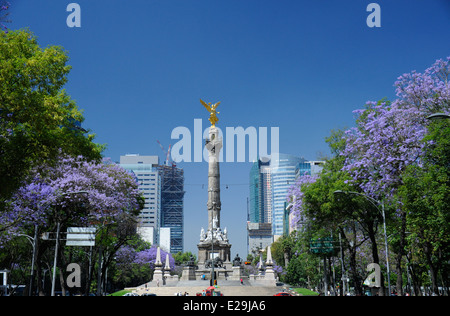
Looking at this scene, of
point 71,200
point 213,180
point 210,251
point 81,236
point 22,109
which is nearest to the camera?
point 22,109

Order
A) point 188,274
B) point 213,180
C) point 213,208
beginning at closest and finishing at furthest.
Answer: point 188,274 < point 213,208 < point 213,180

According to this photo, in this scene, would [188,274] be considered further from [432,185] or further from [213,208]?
[432,185]

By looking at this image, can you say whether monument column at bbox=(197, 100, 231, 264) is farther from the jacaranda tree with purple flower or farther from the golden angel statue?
the jacaranda tree with purple flower

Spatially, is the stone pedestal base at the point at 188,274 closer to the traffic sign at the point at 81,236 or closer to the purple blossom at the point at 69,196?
the purple blossom at the point at 69,196

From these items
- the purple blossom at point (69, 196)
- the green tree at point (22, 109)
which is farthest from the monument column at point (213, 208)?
the green tree at point (22, 109)

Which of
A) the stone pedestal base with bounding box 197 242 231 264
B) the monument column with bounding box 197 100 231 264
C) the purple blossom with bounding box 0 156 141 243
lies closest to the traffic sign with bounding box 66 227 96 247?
the purple blossom with bounding box 0 156 141 243

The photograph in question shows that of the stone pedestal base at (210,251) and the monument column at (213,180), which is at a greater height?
the monument column at (213,180)

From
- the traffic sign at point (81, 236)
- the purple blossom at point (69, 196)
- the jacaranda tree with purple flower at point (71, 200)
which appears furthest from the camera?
the traffic sign at point (81, 236)

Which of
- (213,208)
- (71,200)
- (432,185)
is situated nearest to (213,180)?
(213,208)

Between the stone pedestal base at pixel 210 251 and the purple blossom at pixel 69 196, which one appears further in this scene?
the stone pedestal base at pixel 210 251
